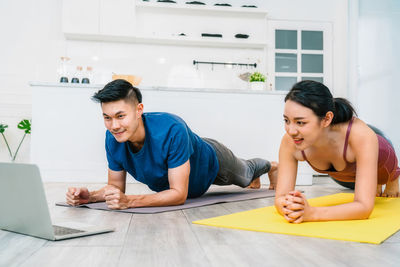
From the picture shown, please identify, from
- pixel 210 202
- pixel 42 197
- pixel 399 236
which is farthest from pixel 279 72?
pixel 42 197

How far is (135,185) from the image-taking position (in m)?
3.55

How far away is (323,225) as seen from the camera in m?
1.45

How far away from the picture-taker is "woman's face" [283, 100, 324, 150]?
145cm

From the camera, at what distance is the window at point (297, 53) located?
5691 millimetres

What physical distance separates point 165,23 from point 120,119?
4.02 metres

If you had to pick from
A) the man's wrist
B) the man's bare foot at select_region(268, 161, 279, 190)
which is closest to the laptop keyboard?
the man's wrist

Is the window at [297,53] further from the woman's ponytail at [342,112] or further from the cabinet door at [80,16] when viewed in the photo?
the woman's ponytail at [342,112]

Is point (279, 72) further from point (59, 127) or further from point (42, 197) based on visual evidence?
point (42, 197)

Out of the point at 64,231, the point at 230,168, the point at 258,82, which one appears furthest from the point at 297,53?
the point at 64,231

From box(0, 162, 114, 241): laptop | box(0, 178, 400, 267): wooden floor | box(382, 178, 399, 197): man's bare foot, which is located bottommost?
box(382, 178, 399, 197): man's bare foot

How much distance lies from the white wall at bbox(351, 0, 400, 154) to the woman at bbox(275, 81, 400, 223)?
2.91 metres

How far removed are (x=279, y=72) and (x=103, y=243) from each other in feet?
16.0

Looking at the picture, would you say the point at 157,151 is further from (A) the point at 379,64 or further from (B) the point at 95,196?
(A) the point at 379,64

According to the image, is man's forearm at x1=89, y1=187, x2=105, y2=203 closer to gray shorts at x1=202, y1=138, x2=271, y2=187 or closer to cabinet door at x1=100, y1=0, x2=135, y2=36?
gray shorts at x1=202, y1=138, x2=271, y2=187
